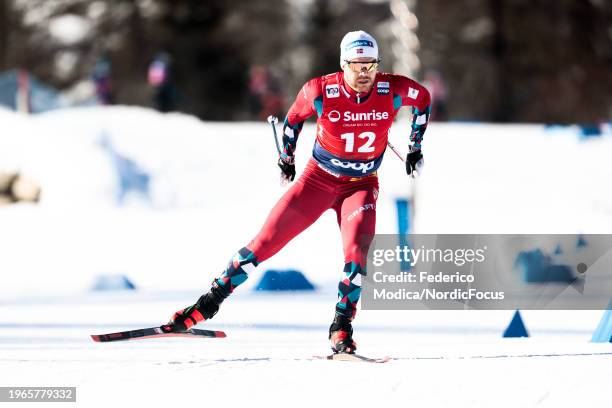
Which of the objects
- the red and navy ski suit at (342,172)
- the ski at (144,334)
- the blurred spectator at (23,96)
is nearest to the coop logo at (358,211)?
the red and navy ski suit at (342,172)

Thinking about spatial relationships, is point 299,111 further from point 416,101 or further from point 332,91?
point 416,101

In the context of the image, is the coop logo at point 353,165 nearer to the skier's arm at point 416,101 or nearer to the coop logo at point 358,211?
the coop logo at point 358,211

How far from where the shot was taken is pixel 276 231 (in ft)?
23.1

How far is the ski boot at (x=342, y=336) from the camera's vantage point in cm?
665

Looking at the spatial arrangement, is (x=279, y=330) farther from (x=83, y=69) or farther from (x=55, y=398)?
(x=83, y=69)

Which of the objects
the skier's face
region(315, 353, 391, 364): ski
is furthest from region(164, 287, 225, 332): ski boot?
the skier's face

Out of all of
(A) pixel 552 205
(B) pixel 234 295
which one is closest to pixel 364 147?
(B) pixel 234 295

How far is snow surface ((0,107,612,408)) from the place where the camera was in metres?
5.82

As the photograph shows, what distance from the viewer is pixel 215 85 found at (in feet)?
126

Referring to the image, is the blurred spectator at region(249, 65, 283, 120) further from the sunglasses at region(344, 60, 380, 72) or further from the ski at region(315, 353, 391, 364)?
the ski at region(315, 353, 391, 364)

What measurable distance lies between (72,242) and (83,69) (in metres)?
30.1

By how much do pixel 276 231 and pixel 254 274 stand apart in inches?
184

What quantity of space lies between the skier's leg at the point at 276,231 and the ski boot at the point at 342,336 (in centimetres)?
59

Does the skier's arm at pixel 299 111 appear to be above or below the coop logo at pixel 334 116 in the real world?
above
